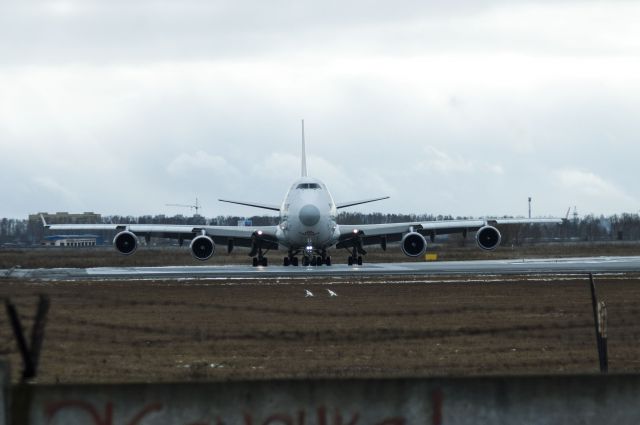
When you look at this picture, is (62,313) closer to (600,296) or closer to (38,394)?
(38,394)

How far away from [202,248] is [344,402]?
48.1 metres

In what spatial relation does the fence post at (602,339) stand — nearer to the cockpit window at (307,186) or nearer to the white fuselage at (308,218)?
the white fuselage at (308,218)

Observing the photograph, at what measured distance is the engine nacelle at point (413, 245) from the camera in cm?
5791

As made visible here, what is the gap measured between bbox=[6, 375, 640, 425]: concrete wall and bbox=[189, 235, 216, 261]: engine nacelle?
157 ft

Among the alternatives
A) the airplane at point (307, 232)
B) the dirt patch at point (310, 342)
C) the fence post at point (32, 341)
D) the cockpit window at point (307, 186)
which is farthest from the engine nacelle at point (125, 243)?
the fence post at point (32, 341)

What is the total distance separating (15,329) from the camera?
945 centimetres

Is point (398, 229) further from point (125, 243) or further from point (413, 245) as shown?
point (125, 243)

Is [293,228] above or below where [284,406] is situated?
above

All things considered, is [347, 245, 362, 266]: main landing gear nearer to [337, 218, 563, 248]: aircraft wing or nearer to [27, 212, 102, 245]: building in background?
[337, 218, 563, 248]: aircraft wing

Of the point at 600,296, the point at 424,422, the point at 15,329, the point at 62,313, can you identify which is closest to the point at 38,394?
the point at 15,329

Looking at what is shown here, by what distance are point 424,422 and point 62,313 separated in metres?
9.98

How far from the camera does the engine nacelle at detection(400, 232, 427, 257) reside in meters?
57.9

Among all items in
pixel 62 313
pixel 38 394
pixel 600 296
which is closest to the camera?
pixel 38 394

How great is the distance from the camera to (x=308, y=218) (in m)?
53.6
